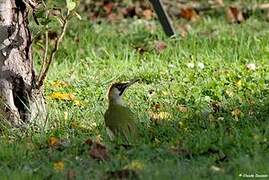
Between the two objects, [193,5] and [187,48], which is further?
[193,5]

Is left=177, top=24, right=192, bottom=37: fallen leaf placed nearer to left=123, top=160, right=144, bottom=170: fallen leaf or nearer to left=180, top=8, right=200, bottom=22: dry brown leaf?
left=180, top=8, right=200, bottom=22: dry brown leaf

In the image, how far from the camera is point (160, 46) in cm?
828

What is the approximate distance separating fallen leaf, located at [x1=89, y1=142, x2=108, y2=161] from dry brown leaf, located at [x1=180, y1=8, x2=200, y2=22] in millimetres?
5264

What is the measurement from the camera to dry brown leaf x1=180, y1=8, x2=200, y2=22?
396 inches

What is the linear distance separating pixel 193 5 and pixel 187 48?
2.69m

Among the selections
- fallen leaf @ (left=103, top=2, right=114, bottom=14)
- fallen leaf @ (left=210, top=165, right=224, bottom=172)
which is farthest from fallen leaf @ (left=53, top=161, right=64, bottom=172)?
fallen leaf @ (left=103, top=2, right=114, bottom=14)

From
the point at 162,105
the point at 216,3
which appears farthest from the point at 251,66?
the point at 216,3

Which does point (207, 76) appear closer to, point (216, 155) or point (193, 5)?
point (216, 155)

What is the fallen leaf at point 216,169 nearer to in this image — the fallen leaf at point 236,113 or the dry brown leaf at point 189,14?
the fallen leaf at point 236,113

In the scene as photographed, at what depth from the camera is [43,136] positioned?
5.40 meters

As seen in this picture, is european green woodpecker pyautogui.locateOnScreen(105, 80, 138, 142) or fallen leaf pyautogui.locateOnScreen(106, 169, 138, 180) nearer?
fallen leaf pyautogui.locateOnScreen(106, 169, 138, 180)

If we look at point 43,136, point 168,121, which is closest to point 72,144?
point 43,136

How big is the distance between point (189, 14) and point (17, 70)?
4.72 meters

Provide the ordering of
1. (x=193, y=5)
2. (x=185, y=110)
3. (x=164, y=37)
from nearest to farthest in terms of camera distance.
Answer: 1. (x=185, y=110)
2. (x=164, y=37)
3. (x=193, y=5)
